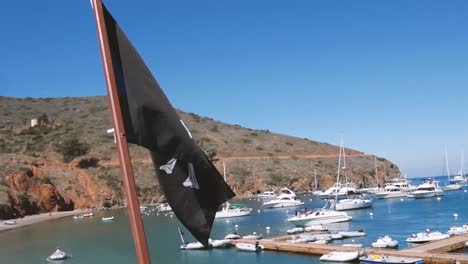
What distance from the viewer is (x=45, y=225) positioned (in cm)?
6969

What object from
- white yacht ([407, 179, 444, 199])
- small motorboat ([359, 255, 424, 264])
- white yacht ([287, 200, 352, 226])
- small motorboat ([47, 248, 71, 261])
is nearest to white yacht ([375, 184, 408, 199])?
white yacht ([407, 179, 444, 199])

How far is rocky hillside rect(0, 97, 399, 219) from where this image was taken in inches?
3477

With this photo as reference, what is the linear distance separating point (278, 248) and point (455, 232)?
502 inches

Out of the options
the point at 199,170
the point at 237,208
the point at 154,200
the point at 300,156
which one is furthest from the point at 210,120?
the point at 199,170

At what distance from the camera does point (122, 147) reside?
13.7 ft

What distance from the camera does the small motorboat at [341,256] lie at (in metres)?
31.2

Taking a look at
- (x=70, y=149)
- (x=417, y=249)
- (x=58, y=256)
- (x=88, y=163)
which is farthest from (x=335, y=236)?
(x=70, y=149)

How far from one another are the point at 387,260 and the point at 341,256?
3.46 m

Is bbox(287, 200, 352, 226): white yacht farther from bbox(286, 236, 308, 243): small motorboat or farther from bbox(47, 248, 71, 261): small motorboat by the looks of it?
bbox(47, 248, 71, 261): small motorboat

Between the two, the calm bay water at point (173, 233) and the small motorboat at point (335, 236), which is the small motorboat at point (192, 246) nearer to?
the calm bay water at point (173, 233)

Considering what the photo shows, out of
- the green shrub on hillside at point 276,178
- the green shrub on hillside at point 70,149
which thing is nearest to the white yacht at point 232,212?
the green shrub on hillside at point 276,178

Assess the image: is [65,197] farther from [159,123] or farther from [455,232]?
[159,123]

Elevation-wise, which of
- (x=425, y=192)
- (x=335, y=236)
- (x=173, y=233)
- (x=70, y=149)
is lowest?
(x=425, y=192)

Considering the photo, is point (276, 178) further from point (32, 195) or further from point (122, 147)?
point (122, 147)
